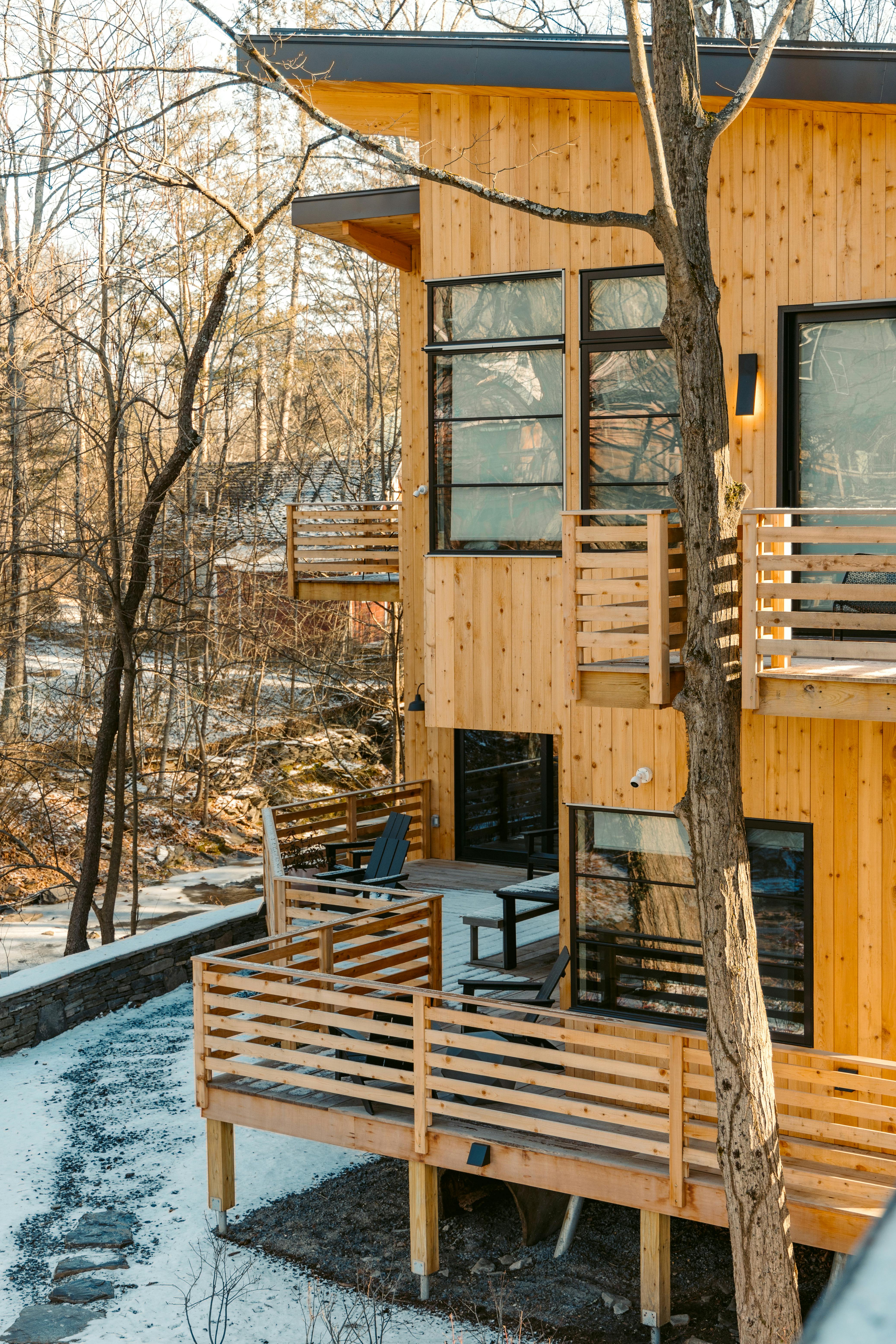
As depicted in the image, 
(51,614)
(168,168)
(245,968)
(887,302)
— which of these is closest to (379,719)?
(51,614)

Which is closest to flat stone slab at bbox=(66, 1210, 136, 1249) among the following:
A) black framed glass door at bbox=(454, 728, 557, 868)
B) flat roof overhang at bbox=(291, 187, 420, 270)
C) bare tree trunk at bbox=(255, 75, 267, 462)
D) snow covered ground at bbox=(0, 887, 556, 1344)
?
snow covered ground at bbox=(0, 887, 556, 1344)

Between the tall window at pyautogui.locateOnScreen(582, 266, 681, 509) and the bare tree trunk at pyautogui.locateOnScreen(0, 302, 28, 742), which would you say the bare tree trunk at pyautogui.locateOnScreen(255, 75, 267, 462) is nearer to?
the bare tree trunk at pyautogui.locateOnScreen(0, 302, 28, 742)

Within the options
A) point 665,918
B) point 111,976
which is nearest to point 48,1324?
point 665,918

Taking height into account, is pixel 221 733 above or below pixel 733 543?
below

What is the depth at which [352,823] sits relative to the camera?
41.6ft

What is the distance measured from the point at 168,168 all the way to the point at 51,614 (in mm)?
8458

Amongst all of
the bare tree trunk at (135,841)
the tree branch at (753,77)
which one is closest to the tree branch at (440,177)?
the tree branch at (753,77)

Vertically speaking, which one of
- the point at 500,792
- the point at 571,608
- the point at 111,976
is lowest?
the point at 111,976

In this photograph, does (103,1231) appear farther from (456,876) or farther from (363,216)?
(363,216)

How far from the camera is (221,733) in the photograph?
21.4m

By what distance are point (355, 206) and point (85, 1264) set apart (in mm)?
9190

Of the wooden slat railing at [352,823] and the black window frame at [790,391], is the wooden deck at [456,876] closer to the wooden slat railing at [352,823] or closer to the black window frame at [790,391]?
the wooden slat railing at [352,823]

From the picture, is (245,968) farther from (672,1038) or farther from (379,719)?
(379,719)

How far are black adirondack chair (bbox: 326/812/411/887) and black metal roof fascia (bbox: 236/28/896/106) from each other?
6012 millimetres
